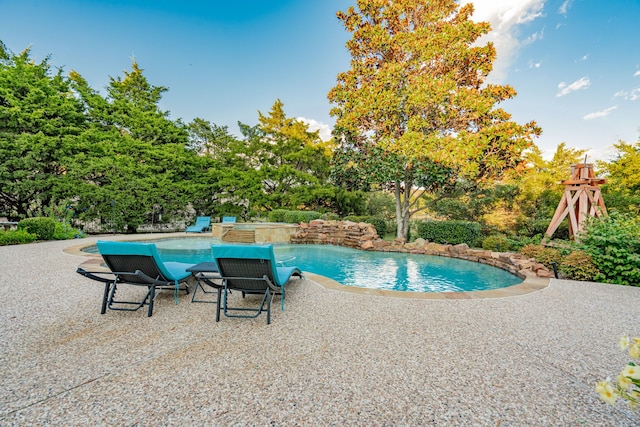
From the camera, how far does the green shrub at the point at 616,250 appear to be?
4.80m

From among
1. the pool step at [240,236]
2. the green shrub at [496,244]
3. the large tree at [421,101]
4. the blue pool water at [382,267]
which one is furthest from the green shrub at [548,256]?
the pool step at [240,236]

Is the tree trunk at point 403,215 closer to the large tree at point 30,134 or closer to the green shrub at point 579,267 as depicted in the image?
the green shrub at point 579,267

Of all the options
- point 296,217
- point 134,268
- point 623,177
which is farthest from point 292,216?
point 623,177

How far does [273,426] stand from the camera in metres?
1.48

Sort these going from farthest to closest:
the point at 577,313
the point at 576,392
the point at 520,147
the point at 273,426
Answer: the point at 520,147 → the point at 577,313 → the point at 576,392 → the point at 273,426

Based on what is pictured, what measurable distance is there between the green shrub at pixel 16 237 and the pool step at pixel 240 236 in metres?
5.82

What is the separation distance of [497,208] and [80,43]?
2056cm

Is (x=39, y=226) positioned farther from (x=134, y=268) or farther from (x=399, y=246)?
(x=399, y=246)

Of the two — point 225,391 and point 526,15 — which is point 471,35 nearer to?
point 526,15

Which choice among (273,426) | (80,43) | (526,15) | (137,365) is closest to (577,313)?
(273,426)

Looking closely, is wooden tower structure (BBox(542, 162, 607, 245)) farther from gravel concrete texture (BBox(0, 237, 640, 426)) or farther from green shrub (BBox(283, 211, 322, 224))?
green shrub (BBox(283, 211, 322, 224))

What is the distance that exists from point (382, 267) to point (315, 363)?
5437 millimetres

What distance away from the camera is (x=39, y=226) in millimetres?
8773

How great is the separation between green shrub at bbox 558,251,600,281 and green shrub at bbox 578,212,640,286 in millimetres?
83
